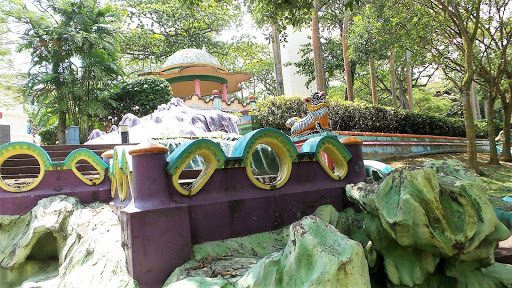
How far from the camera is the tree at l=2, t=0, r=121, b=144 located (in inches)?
614

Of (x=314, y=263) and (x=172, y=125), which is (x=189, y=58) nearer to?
(x=172, y=125)

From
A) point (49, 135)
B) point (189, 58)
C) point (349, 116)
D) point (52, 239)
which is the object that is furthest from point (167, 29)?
point (52, 239)

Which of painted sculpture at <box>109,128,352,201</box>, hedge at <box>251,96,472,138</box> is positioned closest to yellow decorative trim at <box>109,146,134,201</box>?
painted sculpture at <box>109,128,352,201</box>

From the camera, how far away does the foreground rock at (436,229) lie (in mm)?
2270

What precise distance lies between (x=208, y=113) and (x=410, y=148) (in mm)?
8343

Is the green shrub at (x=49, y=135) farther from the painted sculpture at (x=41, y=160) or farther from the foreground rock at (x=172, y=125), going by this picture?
the painted sculpture at (x=41, y=160)

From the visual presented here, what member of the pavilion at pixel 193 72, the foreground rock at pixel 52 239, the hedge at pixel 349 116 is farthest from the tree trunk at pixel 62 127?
the foreground rock at pixel 52 239

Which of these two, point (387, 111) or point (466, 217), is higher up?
point (387, 111)

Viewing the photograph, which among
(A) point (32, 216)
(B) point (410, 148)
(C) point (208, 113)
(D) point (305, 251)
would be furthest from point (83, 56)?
(D) point (305, 251)

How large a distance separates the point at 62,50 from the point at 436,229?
58.6 feet

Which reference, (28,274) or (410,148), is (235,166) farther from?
(410,148)

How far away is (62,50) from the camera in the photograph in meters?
16.2

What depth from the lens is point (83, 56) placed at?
16172 mm

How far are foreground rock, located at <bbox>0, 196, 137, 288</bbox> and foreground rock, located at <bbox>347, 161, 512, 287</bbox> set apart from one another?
279 cm
